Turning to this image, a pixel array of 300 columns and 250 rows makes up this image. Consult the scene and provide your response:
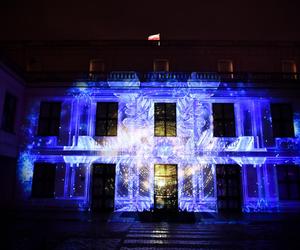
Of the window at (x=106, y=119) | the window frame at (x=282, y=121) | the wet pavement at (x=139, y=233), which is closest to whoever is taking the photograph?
the wet pavement at (x=139, y=233)

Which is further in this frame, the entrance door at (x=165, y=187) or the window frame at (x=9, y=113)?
the entrance door at (x=165, y=187)

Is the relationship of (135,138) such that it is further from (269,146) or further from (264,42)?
(264,42)

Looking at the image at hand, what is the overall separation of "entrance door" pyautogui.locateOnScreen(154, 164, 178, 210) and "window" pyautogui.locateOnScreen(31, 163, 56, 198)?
21.3 ft

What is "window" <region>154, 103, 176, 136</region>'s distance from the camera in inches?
651

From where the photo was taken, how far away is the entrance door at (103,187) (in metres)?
15.8

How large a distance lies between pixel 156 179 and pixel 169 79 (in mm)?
6562

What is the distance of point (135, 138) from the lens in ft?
53.5

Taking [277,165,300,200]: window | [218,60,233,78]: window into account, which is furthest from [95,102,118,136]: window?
[277,165,300,200]: window

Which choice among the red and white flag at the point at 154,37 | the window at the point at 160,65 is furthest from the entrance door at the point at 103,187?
the red and white flag at the point at 154,37

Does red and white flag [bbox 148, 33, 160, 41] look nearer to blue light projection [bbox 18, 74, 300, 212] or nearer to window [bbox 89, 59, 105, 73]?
window [bbox 89, 59, 105, 73]

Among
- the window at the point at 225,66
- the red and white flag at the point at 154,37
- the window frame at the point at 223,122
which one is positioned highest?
the red and white flag at the point at 154,37

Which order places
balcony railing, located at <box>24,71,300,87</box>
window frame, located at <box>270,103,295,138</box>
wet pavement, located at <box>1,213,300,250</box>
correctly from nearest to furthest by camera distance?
wet pavement, located at <box>1,213,300,250</box>, window frame, located at <box>270,103,295,138</box>, balcony railing, located at <box>24,71,300,87</box>

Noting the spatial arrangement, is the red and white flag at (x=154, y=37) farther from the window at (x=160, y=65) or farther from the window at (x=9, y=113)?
the window at (x=9, y=113)

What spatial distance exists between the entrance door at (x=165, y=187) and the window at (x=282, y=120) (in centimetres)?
716
